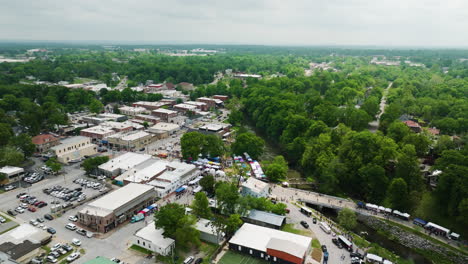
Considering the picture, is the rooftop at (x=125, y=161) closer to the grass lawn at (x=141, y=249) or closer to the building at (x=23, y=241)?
the building at (x=23, y=241)

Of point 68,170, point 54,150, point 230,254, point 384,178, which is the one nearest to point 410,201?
point 384,178

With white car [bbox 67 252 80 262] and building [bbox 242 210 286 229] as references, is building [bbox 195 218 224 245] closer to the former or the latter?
building [bbox 242 210 286 229]

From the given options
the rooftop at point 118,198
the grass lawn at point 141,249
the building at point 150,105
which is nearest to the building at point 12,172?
the rooftop at point 118,198

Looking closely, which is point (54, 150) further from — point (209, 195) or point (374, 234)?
point (374, 234)

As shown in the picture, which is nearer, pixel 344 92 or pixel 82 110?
pixel 82 110

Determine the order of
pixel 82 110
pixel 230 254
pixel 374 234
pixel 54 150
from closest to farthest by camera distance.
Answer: pixel 230 254, pixel 374 234, pixel 54 150, pixel 82 110

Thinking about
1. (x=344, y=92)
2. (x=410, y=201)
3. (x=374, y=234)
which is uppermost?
(x=344, y=92)

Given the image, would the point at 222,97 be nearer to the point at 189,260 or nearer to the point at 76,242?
the point at 76,242
